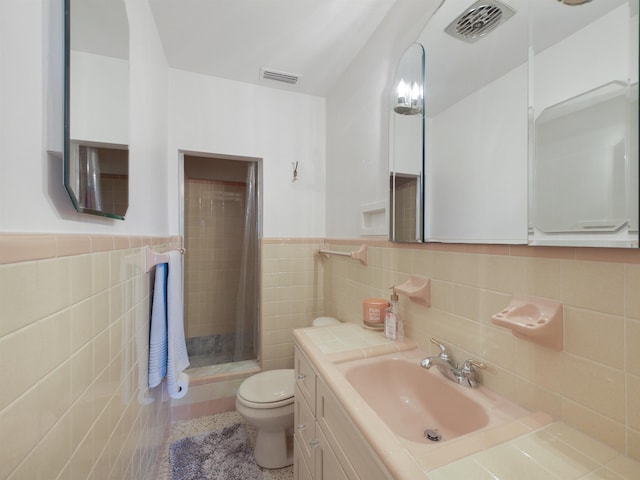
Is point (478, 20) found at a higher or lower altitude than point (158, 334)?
higher

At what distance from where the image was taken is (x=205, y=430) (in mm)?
1772

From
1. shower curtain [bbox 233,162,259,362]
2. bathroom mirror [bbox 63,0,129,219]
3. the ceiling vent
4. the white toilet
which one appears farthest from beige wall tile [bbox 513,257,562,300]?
the ceiling vent

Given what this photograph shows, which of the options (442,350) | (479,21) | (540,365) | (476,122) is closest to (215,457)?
(442,350)

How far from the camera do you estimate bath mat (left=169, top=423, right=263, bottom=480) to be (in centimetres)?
144

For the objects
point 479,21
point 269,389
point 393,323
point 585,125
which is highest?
point 479,21

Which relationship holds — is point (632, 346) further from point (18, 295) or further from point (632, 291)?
point (18, 295)

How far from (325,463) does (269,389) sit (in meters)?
0.77

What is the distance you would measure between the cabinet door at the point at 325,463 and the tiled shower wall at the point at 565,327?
525 mm

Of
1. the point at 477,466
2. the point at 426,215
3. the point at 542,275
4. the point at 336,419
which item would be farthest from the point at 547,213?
the point at 336,419

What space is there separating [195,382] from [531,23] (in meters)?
2.51

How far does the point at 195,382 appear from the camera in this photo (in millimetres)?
1900

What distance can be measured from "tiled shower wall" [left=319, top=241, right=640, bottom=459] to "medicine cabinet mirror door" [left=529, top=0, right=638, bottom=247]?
7 cm

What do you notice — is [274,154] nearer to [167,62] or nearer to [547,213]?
[167,62]

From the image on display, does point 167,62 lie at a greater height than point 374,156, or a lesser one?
greater
